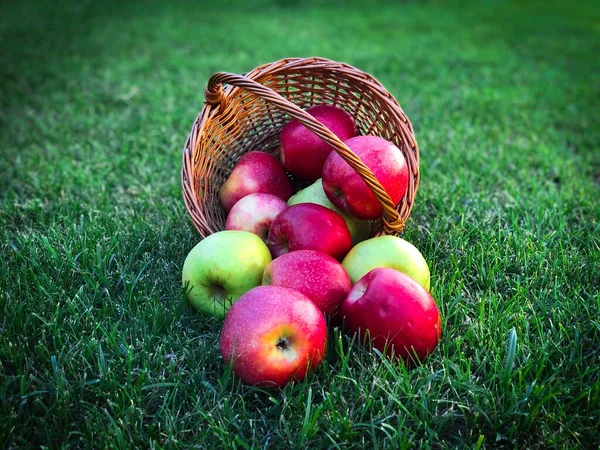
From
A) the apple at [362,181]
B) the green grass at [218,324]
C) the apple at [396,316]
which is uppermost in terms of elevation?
the apple at [362,181]

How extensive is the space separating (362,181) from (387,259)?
0.27m

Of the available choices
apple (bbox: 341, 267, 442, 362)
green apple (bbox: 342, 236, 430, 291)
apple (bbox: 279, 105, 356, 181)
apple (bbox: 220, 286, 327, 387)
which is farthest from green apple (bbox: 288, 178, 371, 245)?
apple (bbox: 220, 286, 327, 387)

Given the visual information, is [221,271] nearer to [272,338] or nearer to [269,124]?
[272,338]

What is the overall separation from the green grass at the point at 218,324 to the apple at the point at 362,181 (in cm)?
34

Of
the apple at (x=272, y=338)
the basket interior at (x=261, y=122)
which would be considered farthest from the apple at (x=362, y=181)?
the apple at (x=272, y=338)

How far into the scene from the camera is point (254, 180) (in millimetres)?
2137

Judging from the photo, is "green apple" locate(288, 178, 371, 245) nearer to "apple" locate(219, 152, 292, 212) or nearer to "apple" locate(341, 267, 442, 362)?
"apple" locate(219, 152, 292, 212)

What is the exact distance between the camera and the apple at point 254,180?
2.14 metres

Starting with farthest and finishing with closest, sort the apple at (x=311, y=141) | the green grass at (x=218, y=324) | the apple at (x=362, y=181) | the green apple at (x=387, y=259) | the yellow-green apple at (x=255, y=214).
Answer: the apple at (x=311, y=141), the yellow-green apple at (x=255, y=214), the apple at (x=362, y=181), the green apple at (x=387, y=259), the green grass at (x=218, y=324)

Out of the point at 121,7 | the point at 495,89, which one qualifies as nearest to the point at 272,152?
the point at 495,89

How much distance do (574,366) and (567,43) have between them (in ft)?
17.6

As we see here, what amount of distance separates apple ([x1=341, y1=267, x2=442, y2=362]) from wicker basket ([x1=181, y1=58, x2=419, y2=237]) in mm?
314

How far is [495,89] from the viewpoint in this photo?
4402 mm

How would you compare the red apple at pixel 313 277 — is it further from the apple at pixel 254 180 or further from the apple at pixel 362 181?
the apple at pixel 254 180
